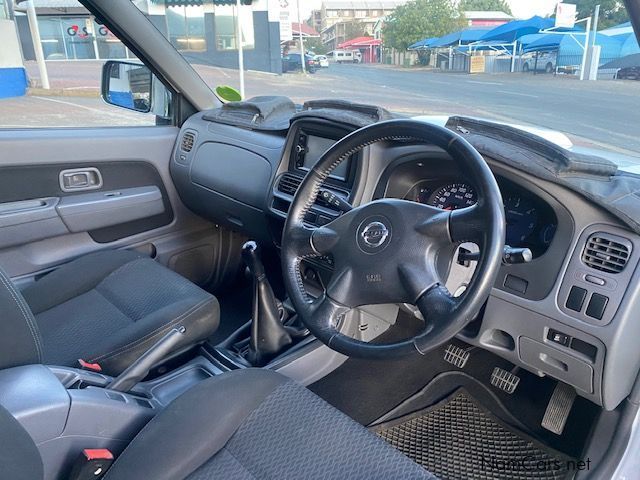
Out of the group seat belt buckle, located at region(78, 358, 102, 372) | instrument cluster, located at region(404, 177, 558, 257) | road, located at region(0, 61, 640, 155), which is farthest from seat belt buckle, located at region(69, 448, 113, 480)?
road, located at region(0, 61, 640, 155)

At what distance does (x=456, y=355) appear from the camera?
2029 mm

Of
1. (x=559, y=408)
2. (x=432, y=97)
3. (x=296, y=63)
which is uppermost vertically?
(x=296, y=63)

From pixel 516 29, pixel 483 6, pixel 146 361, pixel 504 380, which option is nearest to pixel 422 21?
pixel 483 6

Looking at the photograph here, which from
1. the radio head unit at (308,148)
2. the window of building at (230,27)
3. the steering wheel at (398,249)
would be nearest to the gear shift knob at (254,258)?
the radio head unit at (308,148)

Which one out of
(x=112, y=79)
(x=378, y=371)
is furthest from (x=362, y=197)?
(x=112, y=79)

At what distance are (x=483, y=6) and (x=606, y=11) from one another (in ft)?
1.85

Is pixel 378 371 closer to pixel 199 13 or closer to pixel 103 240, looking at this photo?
pixel 103 240

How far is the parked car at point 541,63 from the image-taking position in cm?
202

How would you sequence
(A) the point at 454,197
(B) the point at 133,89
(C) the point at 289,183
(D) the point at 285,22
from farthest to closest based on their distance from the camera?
(D) the point at 285,22 < (B) the point at 133,89 < (C) the point at 289,183 < (A) the point at 454,197

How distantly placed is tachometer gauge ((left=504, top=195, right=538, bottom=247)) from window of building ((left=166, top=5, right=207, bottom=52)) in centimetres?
162

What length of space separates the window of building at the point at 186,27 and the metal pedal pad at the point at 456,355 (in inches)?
65.8

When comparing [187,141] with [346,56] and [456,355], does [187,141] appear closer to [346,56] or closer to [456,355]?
[346,56]

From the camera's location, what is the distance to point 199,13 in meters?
3.00

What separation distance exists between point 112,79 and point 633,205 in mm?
2272
